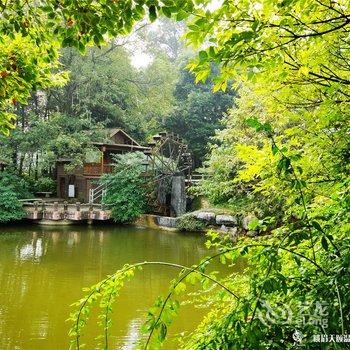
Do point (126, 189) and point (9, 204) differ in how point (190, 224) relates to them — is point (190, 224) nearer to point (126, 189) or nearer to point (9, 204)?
point (126, 189)

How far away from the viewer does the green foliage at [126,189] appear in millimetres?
17219

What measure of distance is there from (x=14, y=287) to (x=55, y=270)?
1534 millimetres

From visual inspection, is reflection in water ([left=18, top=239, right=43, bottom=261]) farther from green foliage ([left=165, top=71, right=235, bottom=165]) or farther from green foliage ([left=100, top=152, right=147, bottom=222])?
green foliage ([left=165, top=71, right=235, bottom=165])

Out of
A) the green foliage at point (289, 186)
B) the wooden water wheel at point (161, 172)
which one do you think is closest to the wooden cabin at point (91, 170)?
the wooden water wheel at point (161, 172)

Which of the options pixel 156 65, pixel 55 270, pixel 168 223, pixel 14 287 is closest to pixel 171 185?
pixel 168 223

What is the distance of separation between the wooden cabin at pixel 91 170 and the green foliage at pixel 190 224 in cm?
620

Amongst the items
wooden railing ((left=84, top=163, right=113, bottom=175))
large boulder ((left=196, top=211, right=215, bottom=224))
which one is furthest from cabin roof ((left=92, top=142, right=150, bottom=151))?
large boulder ((left=196, top=211, right=215, bottom=224))

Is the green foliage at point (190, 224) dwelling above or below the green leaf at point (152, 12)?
below

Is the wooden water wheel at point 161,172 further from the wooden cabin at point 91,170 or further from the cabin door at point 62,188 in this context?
the cabin door at point 62,188

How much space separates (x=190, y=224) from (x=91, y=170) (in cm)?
809

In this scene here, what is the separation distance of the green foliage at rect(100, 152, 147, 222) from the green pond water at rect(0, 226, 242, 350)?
1.17 metres

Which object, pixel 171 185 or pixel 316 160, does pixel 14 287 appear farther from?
pixel 171 185

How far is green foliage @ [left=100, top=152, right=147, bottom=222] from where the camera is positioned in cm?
1722

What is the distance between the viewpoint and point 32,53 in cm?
326
